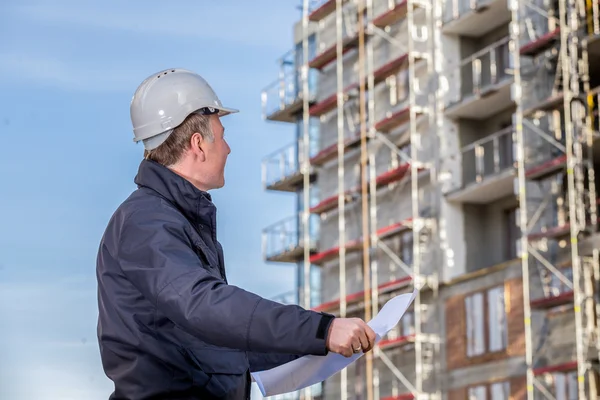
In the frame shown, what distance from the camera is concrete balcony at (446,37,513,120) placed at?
33203 mm

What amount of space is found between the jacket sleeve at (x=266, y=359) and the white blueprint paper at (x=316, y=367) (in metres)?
0.03

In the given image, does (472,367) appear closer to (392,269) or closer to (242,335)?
(392,269)

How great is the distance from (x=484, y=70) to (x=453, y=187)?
321 centimetres

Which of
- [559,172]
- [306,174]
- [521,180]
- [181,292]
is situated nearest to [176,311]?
[181,292]

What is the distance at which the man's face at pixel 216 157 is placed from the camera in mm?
4113

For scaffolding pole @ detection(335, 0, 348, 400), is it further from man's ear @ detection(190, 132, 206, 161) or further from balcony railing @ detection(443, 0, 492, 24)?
man's ear @ detection(190, 132, 206, 161)

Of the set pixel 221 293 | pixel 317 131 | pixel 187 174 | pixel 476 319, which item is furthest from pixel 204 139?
pixel 317 131

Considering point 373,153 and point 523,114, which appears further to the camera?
point 373,153

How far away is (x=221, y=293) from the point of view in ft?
11.4

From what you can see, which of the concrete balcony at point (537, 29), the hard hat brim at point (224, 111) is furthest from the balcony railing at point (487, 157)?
the hard hat brim at point (224, 111)

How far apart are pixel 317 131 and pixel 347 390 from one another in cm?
863

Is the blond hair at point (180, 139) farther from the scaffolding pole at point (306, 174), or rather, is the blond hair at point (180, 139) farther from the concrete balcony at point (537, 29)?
the scaffolding pole at point (306, 174)

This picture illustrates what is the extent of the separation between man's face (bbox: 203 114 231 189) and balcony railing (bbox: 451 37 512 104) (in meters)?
28.5

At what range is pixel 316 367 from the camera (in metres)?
4.01
